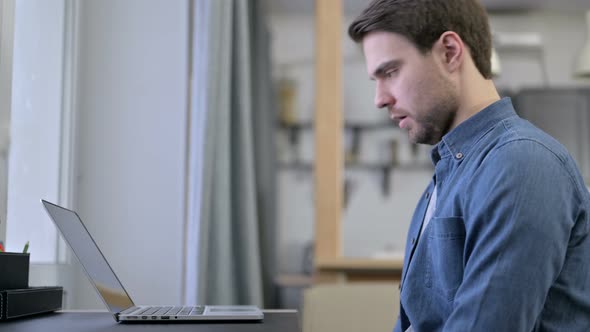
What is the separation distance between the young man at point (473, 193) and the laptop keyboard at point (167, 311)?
38 centimetres

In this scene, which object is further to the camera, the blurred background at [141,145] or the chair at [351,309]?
the blurred background at [141,145]

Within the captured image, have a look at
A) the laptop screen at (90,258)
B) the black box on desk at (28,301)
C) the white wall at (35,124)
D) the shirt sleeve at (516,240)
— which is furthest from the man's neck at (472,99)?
the white wall at (35,124)

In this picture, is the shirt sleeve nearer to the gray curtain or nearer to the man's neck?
the man's neck

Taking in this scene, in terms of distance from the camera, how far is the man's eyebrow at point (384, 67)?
1.23m

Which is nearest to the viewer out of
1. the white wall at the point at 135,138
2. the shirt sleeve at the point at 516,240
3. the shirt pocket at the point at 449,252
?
the shirt sleeve at the point at 516,240

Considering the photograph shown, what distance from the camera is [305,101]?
5.93m

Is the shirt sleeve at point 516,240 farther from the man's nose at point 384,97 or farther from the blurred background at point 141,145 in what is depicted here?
the blurred background at point 141,145

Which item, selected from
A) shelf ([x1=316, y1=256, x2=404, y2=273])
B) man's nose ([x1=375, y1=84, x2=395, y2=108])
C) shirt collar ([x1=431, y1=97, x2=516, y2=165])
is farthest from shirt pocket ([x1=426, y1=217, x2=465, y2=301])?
shelf ([x1=316, y1=256, x2=404, y2=273])

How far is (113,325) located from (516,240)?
2.21 ft

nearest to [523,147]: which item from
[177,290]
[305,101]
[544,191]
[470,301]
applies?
[544,191]

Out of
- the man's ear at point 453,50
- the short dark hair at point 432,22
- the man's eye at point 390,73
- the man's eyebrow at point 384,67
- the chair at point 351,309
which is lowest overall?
the chair at point 351,309

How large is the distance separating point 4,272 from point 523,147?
856mm

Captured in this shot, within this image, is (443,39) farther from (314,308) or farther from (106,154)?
(106,154)

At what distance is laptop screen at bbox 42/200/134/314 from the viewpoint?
49.1 inches
